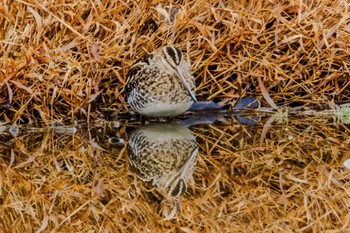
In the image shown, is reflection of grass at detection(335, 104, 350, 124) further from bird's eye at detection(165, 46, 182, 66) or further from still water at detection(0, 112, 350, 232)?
bird's eye at detection(165, 46, 182, 66)

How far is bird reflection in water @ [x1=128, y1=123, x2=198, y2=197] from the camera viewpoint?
4.84 metres

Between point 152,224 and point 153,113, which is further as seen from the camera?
point 153,113

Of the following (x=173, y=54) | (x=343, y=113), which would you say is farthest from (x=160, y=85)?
(x=343, y=113)

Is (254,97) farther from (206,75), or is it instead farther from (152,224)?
(152,224)

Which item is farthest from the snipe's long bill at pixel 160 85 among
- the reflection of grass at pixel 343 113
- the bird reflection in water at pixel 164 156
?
the reflection of grass at pixel 343 113

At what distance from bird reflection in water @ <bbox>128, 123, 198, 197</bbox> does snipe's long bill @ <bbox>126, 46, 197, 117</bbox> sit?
13 cm

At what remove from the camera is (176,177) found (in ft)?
16.0

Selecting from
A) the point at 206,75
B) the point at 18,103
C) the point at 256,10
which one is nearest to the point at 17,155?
the point at 18,103

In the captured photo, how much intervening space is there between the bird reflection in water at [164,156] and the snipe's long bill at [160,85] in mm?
135

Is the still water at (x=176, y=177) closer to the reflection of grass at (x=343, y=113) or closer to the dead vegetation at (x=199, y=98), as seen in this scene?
the dead vegetation at (x=199, y=98)

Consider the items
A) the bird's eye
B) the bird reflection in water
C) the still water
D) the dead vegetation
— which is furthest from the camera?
the bird's eye

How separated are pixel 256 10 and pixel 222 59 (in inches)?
17.0

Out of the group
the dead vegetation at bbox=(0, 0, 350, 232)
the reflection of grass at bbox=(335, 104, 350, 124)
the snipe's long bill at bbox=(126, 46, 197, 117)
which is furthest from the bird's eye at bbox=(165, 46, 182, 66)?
the reflection of grass at bbox=(335, 104, 350, 124)

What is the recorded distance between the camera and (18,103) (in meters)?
6.23
